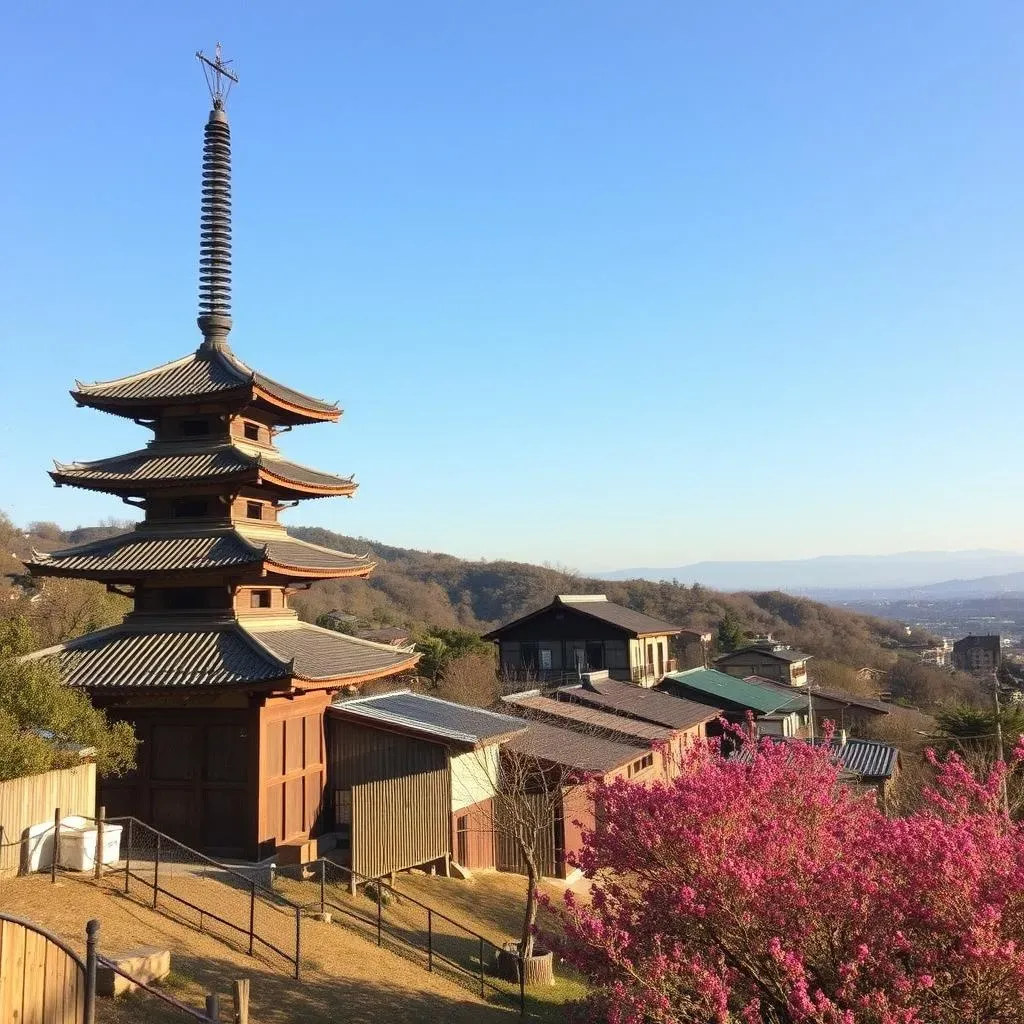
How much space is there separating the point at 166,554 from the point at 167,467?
2.02 metres

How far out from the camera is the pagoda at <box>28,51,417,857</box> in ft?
55.7

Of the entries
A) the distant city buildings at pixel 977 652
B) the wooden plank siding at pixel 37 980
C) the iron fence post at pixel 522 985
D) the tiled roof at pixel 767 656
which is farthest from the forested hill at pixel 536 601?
the wooden plank siding at pixel 37 980

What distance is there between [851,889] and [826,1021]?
131 centimetres

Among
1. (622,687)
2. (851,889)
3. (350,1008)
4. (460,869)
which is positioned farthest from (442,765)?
(622,687)

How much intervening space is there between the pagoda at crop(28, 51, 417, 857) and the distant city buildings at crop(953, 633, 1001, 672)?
327ft

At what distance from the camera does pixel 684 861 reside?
34.9ft

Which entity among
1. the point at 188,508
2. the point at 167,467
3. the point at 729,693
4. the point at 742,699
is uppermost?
the point at 167,467

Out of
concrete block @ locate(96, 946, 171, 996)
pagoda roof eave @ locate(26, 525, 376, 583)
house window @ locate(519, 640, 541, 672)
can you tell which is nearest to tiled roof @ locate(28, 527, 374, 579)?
pagoda roof eave @ locate(26, 525, 376, 583)

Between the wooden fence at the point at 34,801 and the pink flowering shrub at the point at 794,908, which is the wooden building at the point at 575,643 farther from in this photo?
the pink flowering shrub at the point at 794,908

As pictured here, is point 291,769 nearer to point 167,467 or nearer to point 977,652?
point 167,467

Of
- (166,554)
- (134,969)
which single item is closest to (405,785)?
(166,554)

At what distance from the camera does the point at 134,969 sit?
425 inches

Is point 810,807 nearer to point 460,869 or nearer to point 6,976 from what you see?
point 6,976

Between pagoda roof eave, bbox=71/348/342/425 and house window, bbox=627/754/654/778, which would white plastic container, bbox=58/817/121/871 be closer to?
pagoda roof eave, bbox=71/348/342/425
